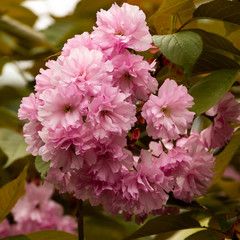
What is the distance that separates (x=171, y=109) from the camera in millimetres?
602

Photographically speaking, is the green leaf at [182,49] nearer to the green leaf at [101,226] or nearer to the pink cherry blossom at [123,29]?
the pink cherry blossom at [123,29]

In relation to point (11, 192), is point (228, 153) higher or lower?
lower

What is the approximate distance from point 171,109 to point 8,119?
34.7 inches

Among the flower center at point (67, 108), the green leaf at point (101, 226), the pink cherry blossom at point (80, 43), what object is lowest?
the green leaf at point (101, 226)

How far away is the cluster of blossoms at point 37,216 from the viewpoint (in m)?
1.28

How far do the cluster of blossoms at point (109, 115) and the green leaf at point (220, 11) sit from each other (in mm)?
133

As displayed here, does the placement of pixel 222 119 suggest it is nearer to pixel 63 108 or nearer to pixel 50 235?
pixel 63 108

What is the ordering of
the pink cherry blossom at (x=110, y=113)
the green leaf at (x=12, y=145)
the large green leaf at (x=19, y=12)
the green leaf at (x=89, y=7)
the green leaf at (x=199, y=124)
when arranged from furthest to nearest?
1. the large green leaf at (x=19, y=12)
2. the green leaf at (x=12, y=145)
3. the green leaf at (x=89, y=7)
4. the green leaf at (x=199, y=124)
5. the pink cherry blossom at (x=110, y=113)

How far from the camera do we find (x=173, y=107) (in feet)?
1.96

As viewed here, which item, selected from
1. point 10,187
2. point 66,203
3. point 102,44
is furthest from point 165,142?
point 66,203

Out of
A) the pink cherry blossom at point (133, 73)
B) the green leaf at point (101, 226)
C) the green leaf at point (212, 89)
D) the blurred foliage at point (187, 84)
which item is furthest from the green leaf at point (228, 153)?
the green leaf at point (101, 226)

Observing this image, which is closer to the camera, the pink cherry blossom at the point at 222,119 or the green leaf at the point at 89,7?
the pink cherry blossom at the point at 222,119

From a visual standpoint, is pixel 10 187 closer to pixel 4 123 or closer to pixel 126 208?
pixel 126 208

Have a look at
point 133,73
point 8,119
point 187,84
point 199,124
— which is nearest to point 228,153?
point 199,124
